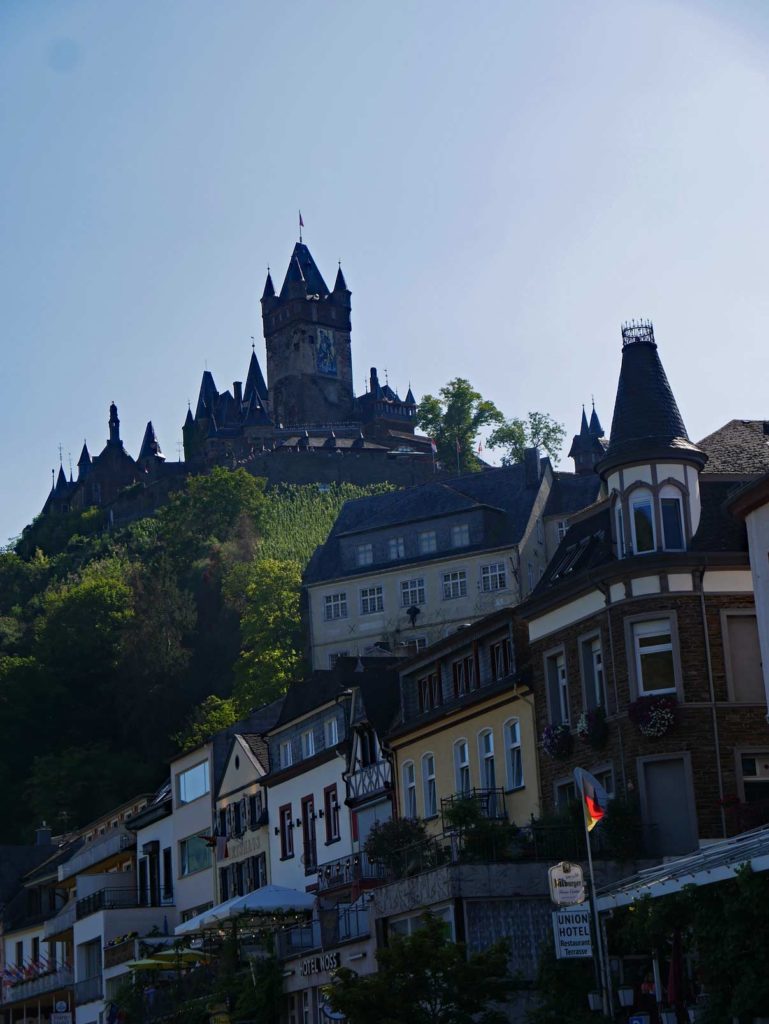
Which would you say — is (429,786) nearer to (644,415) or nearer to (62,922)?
(644,415)

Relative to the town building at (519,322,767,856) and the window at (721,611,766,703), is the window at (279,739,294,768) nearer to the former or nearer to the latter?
the town building at (519,322,767,856)

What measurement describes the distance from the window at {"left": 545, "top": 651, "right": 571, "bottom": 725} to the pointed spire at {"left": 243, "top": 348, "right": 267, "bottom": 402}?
5411 inches

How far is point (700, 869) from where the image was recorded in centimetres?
2722

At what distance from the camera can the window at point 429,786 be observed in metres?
41.8

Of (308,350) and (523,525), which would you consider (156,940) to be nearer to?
(523,525)

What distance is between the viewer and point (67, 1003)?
6150 cm

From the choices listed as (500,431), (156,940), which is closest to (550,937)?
(156,940)

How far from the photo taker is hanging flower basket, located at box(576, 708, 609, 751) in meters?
36.2

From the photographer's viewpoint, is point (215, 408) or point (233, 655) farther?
point (215, 408)

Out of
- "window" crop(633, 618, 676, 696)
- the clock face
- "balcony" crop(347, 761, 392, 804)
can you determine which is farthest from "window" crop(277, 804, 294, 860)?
the clock face

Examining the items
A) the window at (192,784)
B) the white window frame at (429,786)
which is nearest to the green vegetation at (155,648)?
the window at (192,784)

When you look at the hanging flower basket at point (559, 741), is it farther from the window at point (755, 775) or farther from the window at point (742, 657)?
the window at point (755, 775)

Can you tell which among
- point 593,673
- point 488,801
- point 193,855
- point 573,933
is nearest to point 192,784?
point 193,855

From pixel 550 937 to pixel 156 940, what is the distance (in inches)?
881
